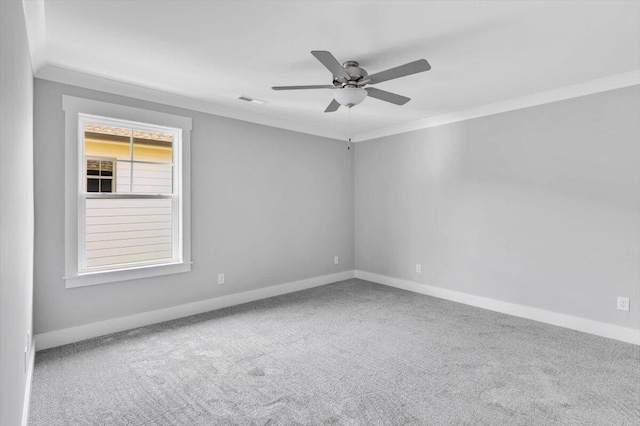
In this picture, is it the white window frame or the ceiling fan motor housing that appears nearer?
the ceiling fan motor housing

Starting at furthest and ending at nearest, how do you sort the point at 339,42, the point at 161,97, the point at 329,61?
the point at 161,97
the point at 339,42
the point at 329,61

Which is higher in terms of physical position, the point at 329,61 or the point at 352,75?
the point at 352,75

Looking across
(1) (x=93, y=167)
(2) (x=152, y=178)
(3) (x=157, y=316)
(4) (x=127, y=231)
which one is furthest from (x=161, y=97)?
(3) (x=157, y=316)

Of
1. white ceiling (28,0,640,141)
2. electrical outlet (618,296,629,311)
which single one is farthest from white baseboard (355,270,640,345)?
white ceiling (28,0,640,141)

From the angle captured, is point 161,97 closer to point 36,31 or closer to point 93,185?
point 93,185

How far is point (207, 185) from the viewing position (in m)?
4.13

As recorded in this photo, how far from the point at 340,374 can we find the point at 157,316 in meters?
2.22

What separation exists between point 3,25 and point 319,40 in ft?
6.02

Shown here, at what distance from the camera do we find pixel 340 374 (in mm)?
2621

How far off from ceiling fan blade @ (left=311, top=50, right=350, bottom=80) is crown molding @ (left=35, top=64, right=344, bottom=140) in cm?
210

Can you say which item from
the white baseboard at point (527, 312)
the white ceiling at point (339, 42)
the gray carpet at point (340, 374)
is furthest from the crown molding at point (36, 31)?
the white baseboard at point (527, 312)

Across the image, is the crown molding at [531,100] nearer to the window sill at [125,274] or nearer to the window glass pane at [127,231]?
the window glass pane at [127,231]

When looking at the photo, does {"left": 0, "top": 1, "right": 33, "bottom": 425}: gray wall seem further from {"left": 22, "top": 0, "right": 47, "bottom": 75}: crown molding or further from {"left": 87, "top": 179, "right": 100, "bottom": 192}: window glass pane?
{"left": 87, "top": 179, "right": 100, "bottom": 192}: window glass pane

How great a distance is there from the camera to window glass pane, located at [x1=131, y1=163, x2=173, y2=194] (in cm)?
364
